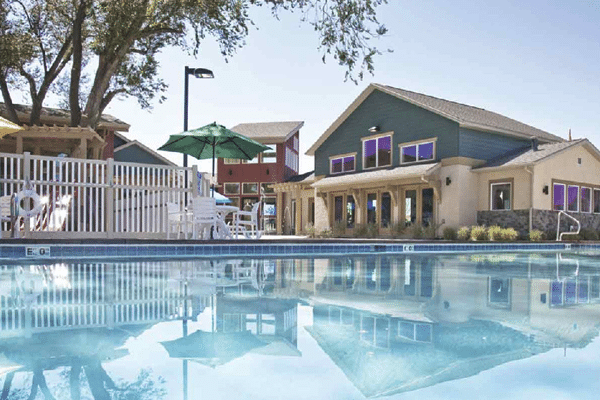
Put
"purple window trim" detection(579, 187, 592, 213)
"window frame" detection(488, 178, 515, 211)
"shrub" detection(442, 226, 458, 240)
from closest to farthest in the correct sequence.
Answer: "window frame" detection(488, 178, 515, 211)
"shrub" detection(442, 226, 458, 240)
"purple window trim" detection(579, 187, 592, 213)

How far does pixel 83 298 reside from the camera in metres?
4.16

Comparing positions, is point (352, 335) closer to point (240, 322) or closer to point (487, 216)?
point (240, 322)

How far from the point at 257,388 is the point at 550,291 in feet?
12.8

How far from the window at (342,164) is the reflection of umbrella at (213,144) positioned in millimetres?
10476

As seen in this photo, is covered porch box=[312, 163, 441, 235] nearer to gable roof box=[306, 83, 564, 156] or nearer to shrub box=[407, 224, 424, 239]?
shrub box=[407, 224, 424, 239]

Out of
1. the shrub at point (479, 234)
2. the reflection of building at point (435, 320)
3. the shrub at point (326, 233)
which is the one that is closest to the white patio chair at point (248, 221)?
the reflection of building at point (435, 320)

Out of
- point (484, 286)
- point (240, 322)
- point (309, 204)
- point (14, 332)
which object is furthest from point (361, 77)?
point (309, 204)

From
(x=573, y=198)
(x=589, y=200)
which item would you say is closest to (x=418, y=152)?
(x=573, y=198)

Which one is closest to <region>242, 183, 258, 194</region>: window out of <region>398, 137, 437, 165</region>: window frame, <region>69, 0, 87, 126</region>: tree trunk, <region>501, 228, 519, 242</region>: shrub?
<region>398, 137, 437, 165</region>: window frame

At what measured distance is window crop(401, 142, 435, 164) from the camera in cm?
1912

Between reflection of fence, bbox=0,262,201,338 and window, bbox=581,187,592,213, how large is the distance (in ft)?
57.9

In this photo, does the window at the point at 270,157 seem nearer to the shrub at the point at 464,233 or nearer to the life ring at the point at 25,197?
the shrub at the point at 464,233

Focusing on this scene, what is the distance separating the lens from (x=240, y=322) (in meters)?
3.26

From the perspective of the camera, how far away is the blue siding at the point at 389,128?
18.5m
